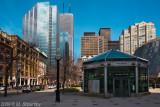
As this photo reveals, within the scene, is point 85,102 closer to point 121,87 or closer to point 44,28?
point 121,87

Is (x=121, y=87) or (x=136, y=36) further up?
(x=136, y=36)

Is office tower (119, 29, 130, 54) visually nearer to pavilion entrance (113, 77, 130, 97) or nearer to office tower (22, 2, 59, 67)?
office tower (22, 2, 59, 67)

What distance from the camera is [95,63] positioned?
977 inches

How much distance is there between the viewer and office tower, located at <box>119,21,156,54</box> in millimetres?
172875

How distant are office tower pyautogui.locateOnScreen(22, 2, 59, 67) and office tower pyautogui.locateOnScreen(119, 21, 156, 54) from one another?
78932 millimetres

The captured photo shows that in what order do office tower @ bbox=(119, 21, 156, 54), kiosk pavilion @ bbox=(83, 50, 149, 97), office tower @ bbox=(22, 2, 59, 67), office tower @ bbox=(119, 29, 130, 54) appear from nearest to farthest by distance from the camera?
kiosk pavilion @ bbox=(83, 50, 149, 97) → office tower @ bbox=(22, 2, 59, 67) → office tower @ bbox=(119, 21, 156, 54) → office tower @ bbox=(119, 29, 130, 54)

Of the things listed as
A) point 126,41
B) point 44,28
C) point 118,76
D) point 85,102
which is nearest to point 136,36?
point 126,41

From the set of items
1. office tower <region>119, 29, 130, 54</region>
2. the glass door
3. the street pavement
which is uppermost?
office tower <region>119, 29, 130, 54</region>

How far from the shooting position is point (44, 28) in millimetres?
151000

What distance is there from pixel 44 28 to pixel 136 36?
93.1m

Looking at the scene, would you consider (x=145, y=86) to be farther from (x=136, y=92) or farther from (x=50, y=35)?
(x=50, y=35)

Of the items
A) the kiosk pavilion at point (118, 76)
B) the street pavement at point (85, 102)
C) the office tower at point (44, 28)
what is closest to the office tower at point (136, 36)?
the office tower at point (44, 28)

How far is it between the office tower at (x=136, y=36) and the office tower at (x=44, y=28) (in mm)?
78932

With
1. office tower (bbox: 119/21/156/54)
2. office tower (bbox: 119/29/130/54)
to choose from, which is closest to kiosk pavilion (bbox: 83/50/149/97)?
office tower (bbox: 119/21/156/54)
